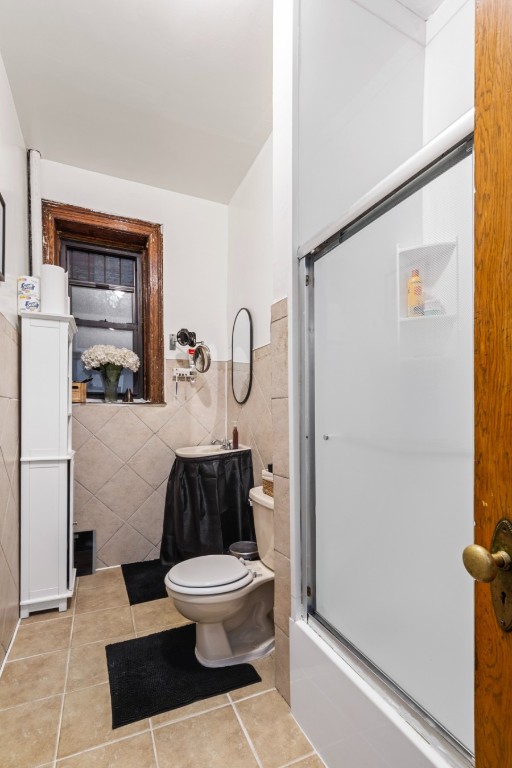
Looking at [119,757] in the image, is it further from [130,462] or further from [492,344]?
[130,462]

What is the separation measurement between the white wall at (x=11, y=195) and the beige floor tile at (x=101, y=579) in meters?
1.57

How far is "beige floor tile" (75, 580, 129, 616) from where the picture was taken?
2.11 metres

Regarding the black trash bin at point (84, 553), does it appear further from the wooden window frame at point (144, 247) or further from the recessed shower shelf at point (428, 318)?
the recessed shower shelf at point (428, 318)

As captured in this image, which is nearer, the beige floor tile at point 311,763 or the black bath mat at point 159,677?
A: the beige floor tile at point 311,763

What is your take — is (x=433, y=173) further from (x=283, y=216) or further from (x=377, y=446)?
(x=377, y=446)

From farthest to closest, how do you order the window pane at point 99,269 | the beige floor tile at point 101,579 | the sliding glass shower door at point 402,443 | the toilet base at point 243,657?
1. the window pane at point 99,269
2. the beige floor tile at point 101,579
3. the toilet base at point 243,657
4. the sliding glass shower door at point 402,443

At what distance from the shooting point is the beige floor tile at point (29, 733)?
1213 mm

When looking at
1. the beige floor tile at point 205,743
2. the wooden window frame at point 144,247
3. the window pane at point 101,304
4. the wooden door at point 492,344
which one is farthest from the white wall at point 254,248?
the wooden door at point 492,344

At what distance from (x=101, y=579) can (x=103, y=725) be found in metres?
1.21

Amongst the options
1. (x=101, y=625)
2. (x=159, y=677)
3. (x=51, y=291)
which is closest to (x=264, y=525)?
(x=159, y=677)

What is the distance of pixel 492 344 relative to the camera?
0.49 meters

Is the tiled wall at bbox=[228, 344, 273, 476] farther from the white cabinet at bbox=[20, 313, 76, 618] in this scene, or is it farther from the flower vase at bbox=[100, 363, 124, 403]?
the white cabinet at bbox=[20, 313, 76, 618]

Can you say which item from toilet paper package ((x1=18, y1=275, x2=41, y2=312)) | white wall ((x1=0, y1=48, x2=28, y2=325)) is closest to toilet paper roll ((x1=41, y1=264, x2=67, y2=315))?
toilet paper package ((x1=18, y1=275, x2=41, y2=312))

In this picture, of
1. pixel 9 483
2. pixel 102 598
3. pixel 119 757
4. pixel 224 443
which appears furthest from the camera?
pixel 224 443
